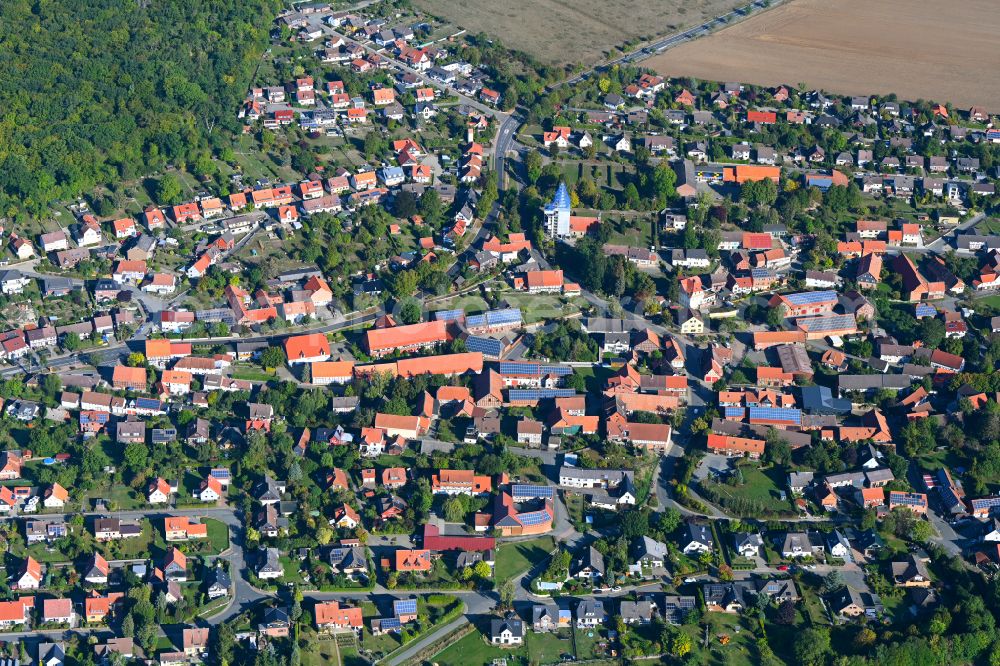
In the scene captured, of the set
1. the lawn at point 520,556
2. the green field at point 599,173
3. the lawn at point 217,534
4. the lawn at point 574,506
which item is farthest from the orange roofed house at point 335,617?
the green field at point 599,173

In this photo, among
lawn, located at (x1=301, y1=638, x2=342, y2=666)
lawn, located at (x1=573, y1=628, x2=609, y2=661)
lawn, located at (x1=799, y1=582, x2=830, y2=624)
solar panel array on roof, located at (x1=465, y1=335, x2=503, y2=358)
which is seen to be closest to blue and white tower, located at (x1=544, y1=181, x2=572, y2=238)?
solar panel array on roof, located at (x1=465, y1=335, x2=503, y2=358)

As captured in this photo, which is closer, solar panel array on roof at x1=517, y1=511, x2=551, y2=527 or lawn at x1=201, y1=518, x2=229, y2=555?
lawn at x1=201, y1=518, x2=229, y2=555

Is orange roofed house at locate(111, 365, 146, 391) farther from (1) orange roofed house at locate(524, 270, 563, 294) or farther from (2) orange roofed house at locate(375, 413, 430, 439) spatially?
(1) orange roofed house at locate(524, 270, 563, 294)

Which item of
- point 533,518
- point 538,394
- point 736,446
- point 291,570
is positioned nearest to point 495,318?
point 538,394

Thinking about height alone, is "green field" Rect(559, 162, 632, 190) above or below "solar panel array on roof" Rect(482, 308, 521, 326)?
above

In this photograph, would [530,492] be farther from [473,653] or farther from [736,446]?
[736,446]
